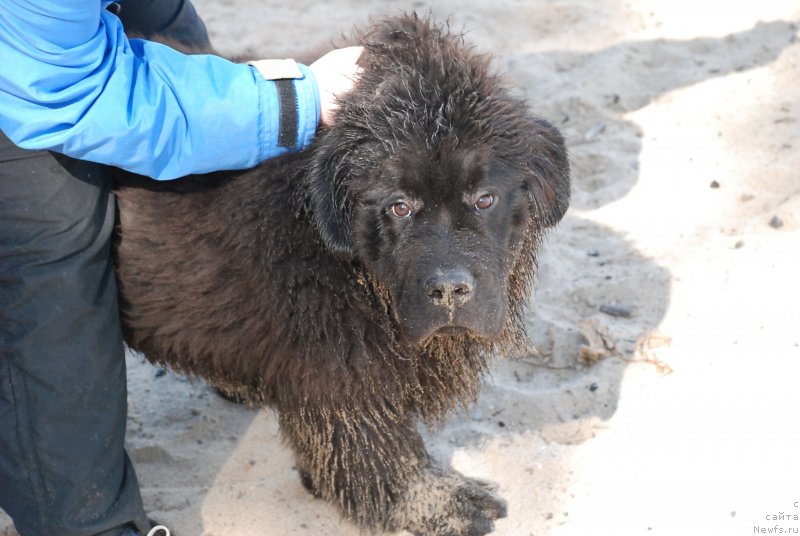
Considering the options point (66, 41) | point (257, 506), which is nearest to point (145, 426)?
point (257, 506)

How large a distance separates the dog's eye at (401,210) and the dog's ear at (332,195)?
6.2 inches

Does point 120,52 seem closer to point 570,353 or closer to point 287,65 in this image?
point 287,65

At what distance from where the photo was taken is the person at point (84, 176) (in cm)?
277

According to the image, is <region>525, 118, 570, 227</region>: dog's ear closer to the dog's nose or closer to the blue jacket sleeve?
the dog's nose

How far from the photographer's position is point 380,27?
132 inches

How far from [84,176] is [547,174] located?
1534 millimetres

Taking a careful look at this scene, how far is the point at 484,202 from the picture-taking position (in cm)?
302

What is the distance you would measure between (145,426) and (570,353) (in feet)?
6.35

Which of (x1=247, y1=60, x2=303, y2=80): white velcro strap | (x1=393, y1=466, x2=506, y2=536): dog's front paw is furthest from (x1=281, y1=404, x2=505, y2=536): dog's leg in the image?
(x1=247, y1=60, x2=303, y2=80): white velcro strap

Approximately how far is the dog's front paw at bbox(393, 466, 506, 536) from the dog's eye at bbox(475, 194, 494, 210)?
1107mm

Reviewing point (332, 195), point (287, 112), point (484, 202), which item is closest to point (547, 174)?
point (484, 202)

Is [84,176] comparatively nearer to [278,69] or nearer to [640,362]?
[278,69]

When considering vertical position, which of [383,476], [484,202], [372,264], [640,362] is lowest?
[383,476]

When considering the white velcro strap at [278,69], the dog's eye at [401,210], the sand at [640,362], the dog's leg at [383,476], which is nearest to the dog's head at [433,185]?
the dog's eye at [401,210]
